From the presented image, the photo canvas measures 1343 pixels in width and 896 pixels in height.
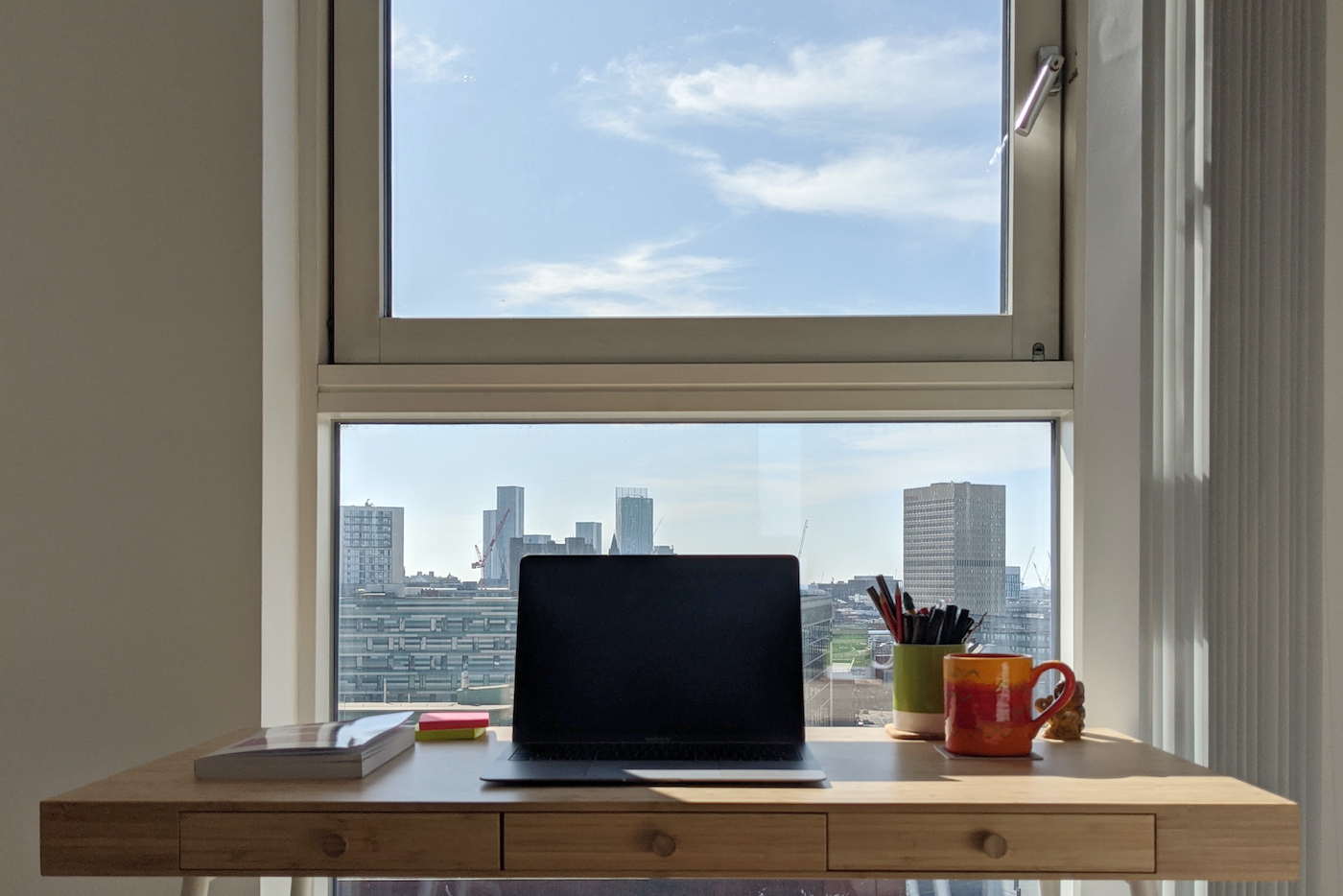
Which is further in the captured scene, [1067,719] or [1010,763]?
[1067,719]

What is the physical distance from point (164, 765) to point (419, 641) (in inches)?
19.6

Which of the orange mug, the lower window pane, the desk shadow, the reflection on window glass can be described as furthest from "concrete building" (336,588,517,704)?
the orange mug

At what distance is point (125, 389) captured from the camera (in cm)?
151

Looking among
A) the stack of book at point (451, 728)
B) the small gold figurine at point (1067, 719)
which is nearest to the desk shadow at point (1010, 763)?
the small gold figurine at point (1067, 719)

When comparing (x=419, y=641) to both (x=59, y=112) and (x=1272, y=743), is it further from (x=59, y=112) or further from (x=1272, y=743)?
(x=1272, y=743)

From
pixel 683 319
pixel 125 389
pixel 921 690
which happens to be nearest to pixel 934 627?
pixel 921 690

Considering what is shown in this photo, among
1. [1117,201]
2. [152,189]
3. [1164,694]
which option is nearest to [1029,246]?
[1117,201]

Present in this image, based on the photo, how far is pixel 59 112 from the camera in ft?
4.96

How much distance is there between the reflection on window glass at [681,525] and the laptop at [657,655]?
0.27 m

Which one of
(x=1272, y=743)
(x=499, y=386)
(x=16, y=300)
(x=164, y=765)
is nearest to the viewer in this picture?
(x=164, y=765)

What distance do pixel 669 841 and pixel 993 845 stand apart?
0.33 m

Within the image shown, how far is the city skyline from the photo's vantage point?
1.68 m

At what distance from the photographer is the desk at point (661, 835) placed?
1.05 m

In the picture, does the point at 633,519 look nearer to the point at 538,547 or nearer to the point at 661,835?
the point at 538,547
